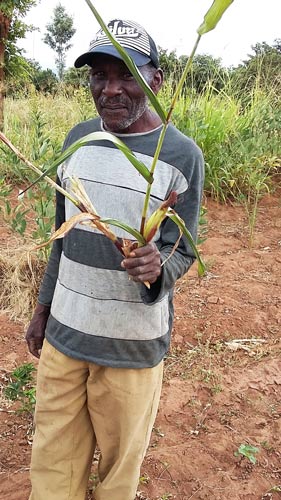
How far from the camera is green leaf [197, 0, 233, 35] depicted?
0.80m

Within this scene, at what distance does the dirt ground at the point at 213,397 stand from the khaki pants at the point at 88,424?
349 mm

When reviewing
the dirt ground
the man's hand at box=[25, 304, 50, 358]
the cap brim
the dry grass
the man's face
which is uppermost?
the cap brim

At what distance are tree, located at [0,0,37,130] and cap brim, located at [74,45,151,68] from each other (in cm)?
720

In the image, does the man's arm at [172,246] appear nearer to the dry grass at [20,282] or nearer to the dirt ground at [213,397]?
the dirt ground at [213,397]

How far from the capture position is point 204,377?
2.50m

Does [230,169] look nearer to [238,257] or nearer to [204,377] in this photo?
[238,257]

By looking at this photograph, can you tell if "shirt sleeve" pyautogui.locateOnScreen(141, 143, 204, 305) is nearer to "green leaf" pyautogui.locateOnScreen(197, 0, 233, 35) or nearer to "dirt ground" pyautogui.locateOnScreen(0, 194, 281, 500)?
"green leaf" pyautogui.locateOnScreen(197, 0, 233, 35)

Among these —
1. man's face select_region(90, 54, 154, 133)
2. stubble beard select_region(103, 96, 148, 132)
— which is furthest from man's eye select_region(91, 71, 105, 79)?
stubble beard select_region(103, 96, 148, 132)

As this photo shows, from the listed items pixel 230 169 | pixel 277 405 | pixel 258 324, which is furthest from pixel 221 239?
pixel 277 405

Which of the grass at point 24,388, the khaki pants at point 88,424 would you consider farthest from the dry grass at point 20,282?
the khaki pants at point 88,424

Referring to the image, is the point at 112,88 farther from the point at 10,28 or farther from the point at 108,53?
the point at 10,28

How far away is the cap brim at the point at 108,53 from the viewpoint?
1.24 meters

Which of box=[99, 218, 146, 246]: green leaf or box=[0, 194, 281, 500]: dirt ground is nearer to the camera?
box=[99, 218, 146, 246]: green leaf

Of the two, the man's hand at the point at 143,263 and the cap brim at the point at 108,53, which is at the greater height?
the cap brim at the point at 108,53
